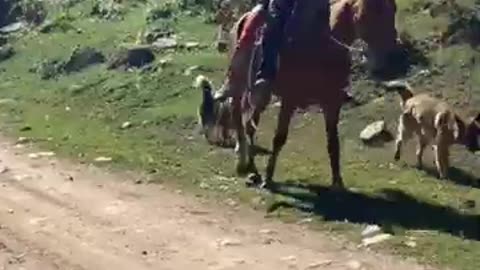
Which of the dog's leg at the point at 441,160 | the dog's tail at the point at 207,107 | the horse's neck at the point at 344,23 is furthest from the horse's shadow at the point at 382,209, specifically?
the dog's tail at the point at 207,107

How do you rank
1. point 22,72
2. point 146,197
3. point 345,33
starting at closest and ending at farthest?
point 146,197 < point 345,33 < point 22,72

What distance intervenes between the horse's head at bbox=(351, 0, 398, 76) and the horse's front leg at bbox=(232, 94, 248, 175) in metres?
1.98

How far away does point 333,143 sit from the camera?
13.5 m

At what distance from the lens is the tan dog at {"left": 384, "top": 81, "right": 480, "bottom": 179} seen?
1462cm

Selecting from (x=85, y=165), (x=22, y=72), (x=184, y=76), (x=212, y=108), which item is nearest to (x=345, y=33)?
(x=212, y=108)

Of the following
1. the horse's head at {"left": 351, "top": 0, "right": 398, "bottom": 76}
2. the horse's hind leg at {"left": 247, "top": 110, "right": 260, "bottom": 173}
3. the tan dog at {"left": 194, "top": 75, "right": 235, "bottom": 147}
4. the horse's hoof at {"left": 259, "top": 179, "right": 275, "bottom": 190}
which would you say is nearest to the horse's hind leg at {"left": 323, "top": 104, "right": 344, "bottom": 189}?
the horse's hoof at {"left": 259, "top": 179, "right": 275, "bottom": 190}

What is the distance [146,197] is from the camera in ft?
43.7

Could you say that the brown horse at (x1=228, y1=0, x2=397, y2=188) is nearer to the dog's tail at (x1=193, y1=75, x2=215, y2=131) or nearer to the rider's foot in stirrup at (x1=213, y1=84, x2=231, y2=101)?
the rider's foot in stirrup at (x1=213, y1=84, x2=231, y2=101)

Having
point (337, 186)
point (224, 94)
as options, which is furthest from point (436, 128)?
point (224, 94)

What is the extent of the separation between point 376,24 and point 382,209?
3.95 meters

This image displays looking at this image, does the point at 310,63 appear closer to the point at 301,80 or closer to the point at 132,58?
the point at 301,80

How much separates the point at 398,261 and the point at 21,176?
5539mm

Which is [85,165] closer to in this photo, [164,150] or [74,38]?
[164,150]

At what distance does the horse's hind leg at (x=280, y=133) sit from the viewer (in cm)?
1342
